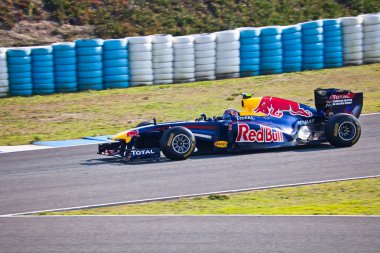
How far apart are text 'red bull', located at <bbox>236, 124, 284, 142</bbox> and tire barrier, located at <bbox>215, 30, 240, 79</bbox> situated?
9503mm

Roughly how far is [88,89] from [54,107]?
195 centimetres

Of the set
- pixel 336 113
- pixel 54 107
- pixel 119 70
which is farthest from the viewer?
pixel 119 70

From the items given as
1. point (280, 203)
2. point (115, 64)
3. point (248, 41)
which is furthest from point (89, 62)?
point (280, 203)

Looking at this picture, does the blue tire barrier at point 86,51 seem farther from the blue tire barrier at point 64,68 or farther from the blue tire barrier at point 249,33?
the blue tire barrier at point 249,33

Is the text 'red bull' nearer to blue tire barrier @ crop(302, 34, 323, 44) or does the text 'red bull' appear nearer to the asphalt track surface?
the asphalt track surface

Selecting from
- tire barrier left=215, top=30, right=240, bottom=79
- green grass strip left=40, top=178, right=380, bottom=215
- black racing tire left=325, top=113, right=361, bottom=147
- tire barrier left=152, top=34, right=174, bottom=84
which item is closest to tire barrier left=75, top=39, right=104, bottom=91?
tire barrier left=152, top=34, right=174, bottom=84

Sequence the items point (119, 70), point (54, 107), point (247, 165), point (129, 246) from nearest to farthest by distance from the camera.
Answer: point (129, 246) → point (247, 165) → point (54, 107) → point (119, 70)

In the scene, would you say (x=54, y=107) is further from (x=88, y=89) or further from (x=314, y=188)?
(x=314, y=188)

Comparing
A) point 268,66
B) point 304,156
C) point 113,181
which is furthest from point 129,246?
point 268,66

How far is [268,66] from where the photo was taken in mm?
23828

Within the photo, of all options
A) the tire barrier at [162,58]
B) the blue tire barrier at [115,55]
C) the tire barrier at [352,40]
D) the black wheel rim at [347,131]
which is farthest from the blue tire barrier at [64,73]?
the black wheel rim at [347,131]

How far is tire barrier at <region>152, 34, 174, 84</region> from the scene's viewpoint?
2270 cm

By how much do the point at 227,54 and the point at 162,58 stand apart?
2.03 m

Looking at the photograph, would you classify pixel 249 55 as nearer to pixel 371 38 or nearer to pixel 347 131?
pixel 371 38
